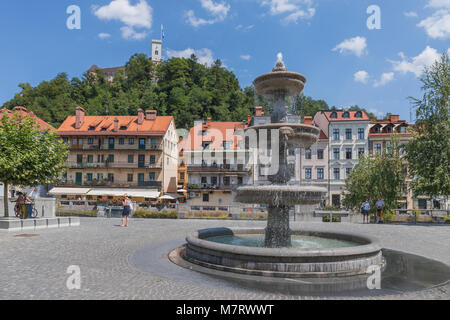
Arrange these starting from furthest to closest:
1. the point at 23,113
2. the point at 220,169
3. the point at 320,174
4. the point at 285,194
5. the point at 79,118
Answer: the point at 79,118 → the point at 320,174 → the point at 220,169 → the point at 23,113 → the point at 285,194

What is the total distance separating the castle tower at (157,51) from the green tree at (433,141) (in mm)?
138000

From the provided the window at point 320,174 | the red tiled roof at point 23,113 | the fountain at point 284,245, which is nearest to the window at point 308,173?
the window at point 320,174

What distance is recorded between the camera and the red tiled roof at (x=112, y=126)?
4788cm

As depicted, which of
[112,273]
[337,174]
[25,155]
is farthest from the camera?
[337,174]

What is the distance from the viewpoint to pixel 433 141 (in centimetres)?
2302

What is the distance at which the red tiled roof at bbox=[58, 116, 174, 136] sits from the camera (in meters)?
47.9

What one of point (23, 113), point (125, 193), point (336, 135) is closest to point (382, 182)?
point (336, 135)

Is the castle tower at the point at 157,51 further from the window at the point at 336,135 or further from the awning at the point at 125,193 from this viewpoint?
the window at the point at 336,135

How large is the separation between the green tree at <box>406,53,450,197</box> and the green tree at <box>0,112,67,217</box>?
2397 cm

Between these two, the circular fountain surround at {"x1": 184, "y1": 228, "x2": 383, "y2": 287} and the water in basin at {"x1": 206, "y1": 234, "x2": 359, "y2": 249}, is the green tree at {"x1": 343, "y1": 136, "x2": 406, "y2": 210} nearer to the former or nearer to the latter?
the water in basin at {"x1": 206, "y1": 234, "x2": 359, "y2": 249}

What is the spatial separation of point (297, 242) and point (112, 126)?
44.5 meters

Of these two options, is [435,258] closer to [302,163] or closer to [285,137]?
[285,137]

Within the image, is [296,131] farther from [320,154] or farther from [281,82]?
[320,154]

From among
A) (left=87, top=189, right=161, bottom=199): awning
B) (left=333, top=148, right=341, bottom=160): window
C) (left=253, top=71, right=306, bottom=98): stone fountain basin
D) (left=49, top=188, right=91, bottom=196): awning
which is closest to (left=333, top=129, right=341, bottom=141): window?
(left=333, top=148, right=341, bottom=160): window
